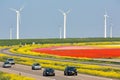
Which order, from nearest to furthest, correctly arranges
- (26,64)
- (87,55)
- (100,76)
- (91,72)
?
(100,76)
(91,72)
(26,64)
(87,55)

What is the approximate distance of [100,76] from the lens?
A: 73250mm

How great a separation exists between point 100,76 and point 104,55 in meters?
63.3

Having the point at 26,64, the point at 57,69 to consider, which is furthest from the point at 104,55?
the point at 57,69

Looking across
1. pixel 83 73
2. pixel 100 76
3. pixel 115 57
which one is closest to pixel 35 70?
pixel 83 73

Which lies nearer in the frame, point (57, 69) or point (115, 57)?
point (57, 69)

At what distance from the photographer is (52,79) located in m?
67.4

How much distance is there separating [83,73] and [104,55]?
55.8 metres

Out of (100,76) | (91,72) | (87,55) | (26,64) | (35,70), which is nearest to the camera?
(100,76)

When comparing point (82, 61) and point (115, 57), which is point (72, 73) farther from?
point (115, 57)

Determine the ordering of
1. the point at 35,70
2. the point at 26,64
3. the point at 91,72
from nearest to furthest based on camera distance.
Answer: the point at 91,72
the point at 35,70
the point at 26,64

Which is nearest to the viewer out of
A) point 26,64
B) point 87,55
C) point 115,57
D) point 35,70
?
point 35,70

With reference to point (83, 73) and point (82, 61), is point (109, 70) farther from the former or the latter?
point (82, 61)

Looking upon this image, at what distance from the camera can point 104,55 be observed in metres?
136

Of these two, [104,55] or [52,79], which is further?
[104,55]
